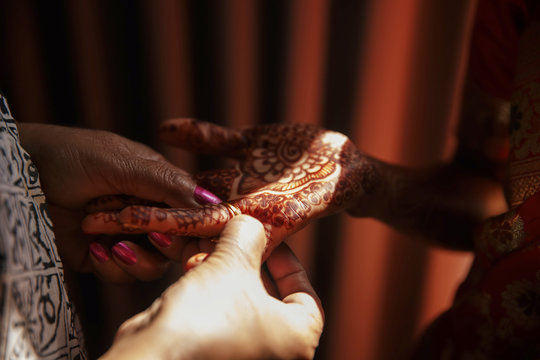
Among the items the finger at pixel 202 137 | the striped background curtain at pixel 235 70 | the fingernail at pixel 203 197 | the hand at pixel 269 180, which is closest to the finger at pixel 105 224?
the hand at pixel 269 180

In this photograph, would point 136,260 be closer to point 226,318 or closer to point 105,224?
point 105,224

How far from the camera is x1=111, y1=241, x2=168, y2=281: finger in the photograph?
2.30 ft

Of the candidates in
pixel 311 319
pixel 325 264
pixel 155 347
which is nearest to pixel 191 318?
pixel 155 347

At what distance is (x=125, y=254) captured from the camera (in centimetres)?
70

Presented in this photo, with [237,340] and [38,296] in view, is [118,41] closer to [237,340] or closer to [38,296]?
[38,296]

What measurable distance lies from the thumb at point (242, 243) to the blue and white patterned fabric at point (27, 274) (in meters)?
0.24

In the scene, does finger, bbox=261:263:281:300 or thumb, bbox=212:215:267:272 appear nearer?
thumb, bbox=212:215:267:272

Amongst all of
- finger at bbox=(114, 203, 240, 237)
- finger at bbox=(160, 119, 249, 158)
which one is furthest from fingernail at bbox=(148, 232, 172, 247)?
finger at bbox=(160, 119, 249, 158)

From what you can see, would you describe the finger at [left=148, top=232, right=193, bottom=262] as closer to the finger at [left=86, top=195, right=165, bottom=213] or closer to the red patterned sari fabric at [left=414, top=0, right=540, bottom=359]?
the finger at [left=86, top=195, right=165, bottom=213]

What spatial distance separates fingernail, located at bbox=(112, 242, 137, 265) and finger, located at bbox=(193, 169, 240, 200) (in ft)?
0.62

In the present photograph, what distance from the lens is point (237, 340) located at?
0.45 m

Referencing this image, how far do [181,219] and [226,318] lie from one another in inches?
7.4

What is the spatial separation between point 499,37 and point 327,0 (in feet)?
1.58

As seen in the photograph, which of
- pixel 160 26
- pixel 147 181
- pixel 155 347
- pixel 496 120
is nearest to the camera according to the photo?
pixel 155 347
